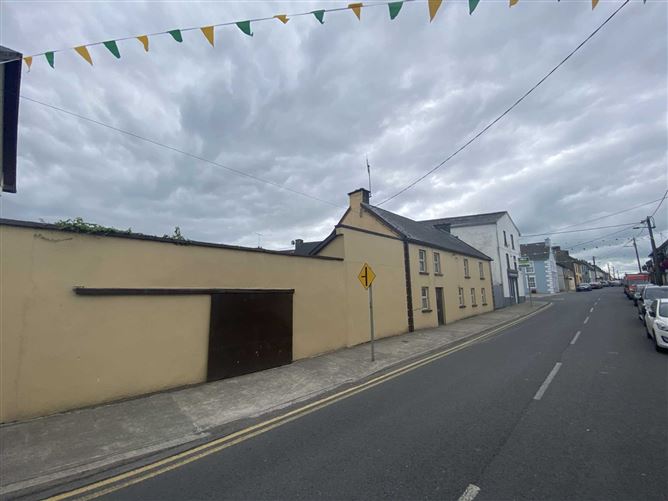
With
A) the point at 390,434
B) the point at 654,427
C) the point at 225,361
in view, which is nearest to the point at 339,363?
the point at 225,361

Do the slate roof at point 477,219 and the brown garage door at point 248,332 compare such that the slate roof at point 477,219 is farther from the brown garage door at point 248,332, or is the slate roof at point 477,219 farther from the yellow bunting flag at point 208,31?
the yellow bunting flag at point 208,31

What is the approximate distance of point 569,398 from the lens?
20.2 ft

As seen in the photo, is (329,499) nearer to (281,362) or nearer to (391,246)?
(281,362)

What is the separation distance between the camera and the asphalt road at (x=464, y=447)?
142 inches

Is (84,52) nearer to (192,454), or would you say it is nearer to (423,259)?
(192,454)

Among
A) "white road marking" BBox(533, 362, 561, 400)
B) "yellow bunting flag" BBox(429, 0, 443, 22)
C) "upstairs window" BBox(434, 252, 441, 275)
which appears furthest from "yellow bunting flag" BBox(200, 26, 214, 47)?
"upstairs window" BBox(434, 252, 441, 275)

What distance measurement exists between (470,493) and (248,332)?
7147 mm

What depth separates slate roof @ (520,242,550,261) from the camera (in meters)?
58.7

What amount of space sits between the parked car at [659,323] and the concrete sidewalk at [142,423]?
8038 millimetres

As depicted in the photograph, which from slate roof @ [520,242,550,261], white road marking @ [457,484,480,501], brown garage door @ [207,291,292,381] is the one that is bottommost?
white road marking @ [457,484,480,501]

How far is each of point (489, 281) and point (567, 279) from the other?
202 ft

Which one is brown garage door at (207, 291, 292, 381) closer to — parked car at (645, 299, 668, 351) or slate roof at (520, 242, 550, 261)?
parked car at (645, 299, 668, 351)

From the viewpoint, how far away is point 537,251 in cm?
6112

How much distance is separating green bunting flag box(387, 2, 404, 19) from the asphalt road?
22.6 feet
